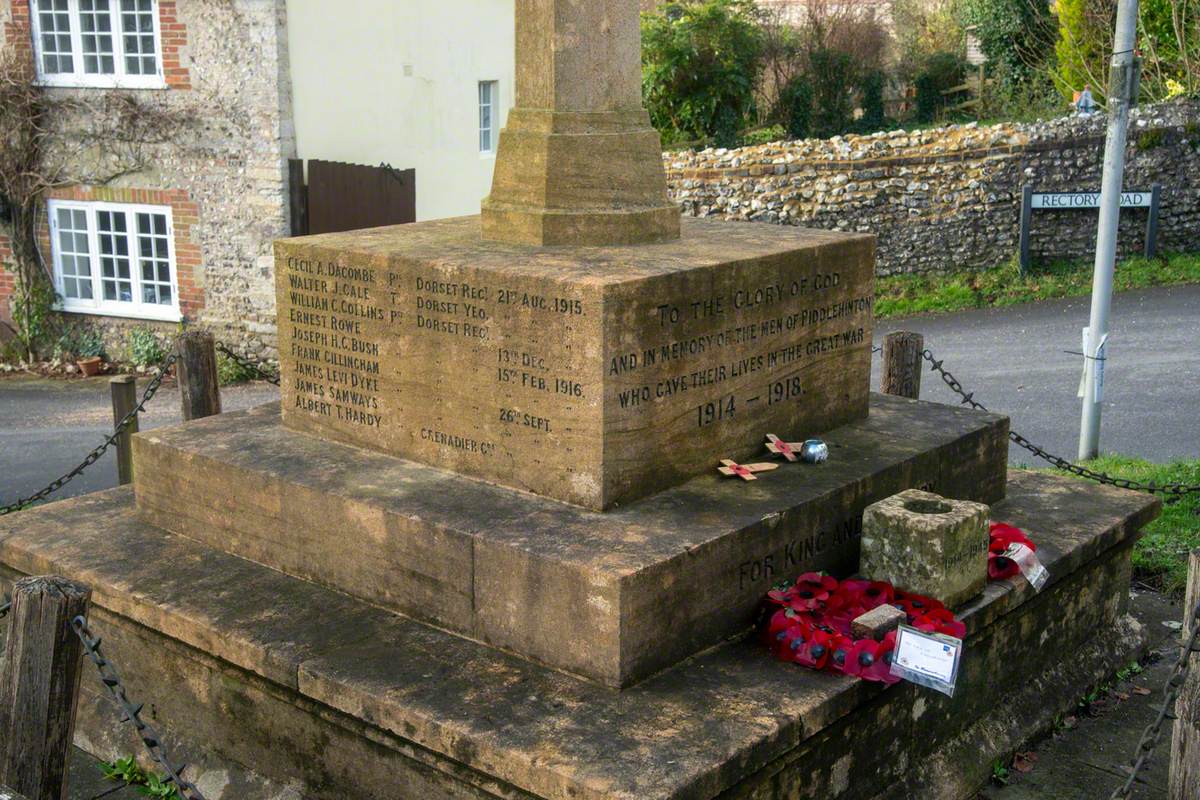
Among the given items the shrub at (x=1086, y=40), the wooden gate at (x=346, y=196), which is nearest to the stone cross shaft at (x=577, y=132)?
the wooden gate at (x=346, y=196)

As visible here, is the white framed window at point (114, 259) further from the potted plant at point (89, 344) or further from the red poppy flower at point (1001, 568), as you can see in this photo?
the red poppy flower at point (1001, 568)

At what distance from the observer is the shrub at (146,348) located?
1591 centimetres

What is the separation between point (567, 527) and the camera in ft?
17.1

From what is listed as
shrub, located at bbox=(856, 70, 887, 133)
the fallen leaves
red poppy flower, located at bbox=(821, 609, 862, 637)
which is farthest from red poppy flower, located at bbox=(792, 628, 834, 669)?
shrub, located at bbox=(856, 70, 887, 133)

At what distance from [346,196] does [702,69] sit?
10.6m

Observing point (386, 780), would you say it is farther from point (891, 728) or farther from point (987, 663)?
point (987, 663)

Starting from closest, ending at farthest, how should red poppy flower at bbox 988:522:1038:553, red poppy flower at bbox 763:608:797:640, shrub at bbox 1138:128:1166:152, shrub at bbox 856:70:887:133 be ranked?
red poppy flower at bbox 763:608:797:640, red poppy flower at bbox 988:522:1038:553, shrub at bbox 1138:128:1166:152, shrub at bbox 856:70:887:133

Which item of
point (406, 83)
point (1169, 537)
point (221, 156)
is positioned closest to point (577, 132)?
point (1169, 537)

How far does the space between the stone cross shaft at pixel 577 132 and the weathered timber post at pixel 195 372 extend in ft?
8.59

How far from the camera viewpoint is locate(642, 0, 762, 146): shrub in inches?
932

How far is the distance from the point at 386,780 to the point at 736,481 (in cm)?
195

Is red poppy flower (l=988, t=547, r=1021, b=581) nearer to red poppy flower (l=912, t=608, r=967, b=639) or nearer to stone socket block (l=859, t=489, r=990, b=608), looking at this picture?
stone socket block (l=859, t=489, r=990, b=608)

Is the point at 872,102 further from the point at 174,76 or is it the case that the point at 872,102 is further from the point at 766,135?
the point at 174,76

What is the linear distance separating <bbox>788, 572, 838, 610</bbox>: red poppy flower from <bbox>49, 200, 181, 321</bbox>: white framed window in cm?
1193
